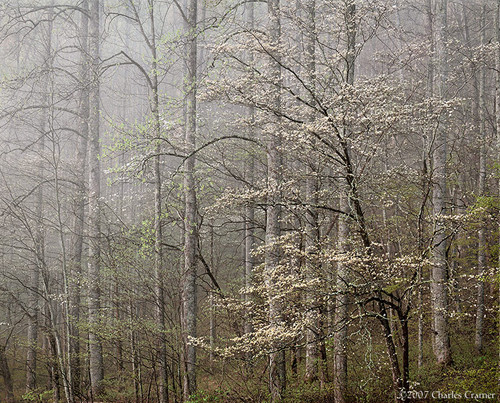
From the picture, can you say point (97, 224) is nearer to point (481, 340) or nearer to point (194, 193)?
point (194, 193)

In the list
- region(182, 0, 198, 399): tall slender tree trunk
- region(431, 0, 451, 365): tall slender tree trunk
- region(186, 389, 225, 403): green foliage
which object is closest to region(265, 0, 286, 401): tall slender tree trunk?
region(186, 389, 225, 403): green foliage

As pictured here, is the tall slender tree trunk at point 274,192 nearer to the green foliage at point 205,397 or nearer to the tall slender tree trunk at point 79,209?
the green foliage at point 205,397

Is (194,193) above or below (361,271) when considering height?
above

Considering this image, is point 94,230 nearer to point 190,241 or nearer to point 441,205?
point 190,241

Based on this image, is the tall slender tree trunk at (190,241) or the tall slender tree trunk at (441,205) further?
the tall slender tree trunk at (441,205)

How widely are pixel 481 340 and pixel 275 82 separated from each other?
24.3 ft

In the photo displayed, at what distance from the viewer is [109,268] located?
8.27 m

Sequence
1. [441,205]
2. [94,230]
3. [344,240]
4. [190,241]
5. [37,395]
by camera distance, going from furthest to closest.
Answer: [37,395]
[94,230]
[441,205]
[190,241]
[344,240]

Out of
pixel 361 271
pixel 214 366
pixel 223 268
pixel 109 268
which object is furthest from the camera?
pixel 223 268

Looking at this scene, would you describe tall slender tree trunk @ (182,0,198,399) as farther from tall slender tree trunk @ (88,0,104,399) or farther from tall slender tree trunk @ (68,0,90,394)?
tall slender tree trunk @ (68,0,90,394)

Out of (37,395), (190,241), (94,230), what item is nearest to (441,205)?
(190,241)

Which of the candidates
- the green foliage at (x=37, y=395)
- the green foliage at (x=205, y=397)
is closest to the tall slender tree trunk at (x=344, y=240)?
the green foliage at (x=205, y=397)

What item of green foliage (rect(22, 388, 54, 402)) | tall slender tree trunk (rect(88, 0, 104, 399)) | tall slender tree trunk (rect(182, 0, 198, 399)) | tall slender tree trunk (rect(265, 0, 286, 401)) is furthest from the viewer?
green foliage (rect(22, 388, 54, 402))

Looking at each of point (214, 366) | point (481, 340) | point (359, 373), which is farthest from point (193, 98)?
point (481, 340)
